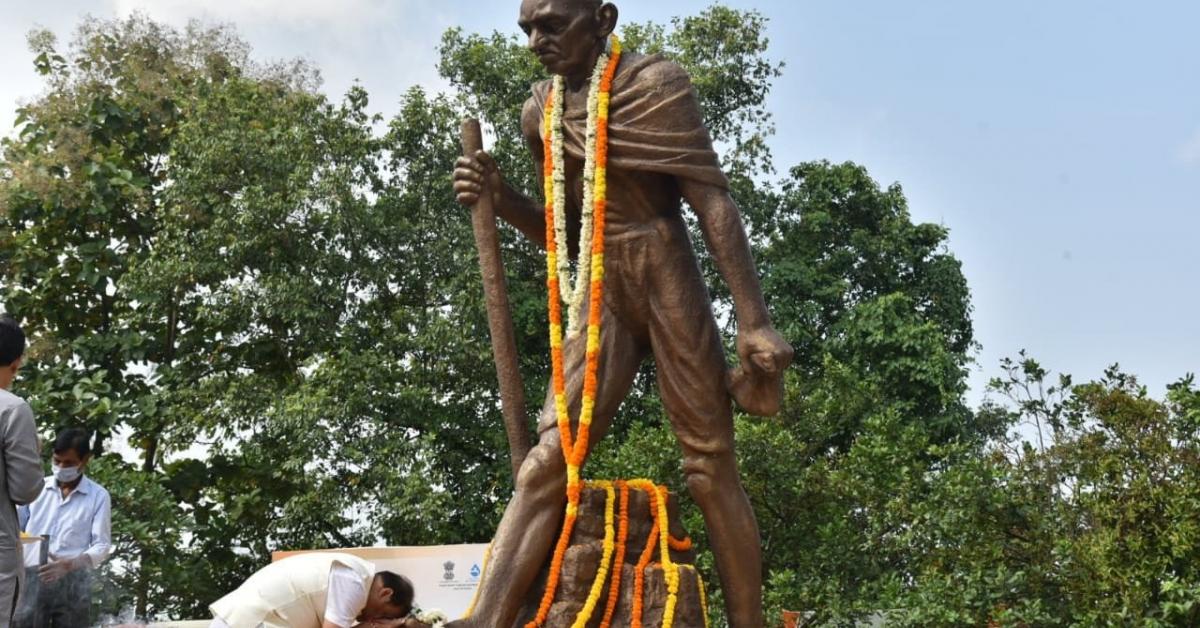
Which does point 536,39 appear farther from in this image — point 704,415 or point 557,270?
point 704,415

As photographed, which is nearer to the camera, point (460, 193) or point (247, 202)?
point (460, 193)

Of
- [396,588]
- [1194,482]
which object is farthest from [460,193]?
[1194,482]

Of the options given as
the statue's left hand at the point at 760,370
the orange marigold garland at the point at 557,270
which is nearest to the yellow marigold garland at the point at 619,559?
the orange marigold garland at the point at 557,270

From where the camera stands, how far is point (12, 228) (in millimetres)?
16312

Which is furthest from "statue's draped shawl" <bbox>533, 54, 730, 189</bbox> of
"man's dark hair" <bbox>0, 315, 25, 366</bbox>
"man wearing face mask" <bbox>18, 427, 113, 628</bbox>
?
"man wearing face mask" <bbox>18, 427, 113, 628</bbox>

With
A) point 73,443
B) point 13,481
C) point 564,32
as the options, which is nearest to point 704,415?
point 564,32

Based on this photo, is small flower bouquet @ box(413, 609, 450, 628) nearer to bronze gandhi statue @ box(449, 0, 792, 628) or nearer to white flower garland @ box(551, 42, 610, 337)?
bronze gandhi statue @ box(449, 0, 792, 628)

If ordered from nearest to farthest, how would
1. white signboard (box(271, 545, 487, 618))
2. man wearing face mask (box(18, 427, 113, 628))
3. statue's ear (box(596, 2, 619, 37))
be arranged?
1. statue's ear (box(596, 2, 619, 37))
2. man wearing face mask (box(18, 427, 113, 628))
3. white signboard (box(271, 545, 487, 618))

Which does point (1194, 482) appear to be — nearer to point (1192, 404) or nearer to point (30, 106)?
point (1192, 404)

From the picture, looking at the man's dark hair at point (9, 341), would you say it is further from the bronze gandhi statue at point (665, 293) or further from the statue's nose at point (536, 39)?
the statue's nose at point (536, 39)

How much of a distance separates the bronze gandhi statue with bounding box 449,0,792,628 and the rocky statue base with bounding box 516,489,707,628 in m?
0.13

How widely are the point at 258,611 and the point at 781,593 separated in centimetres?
486

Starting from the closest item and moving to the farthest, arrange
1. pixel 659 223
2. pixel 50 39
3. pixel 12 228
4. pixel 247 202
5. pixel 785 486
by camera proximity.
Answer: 1. pixel 659 223
2. pixel 785 486
3. pixel 247 202
4. pixel 12 228
5. pixel 50 39

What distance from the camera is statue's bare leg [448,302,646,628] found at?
195 inches
